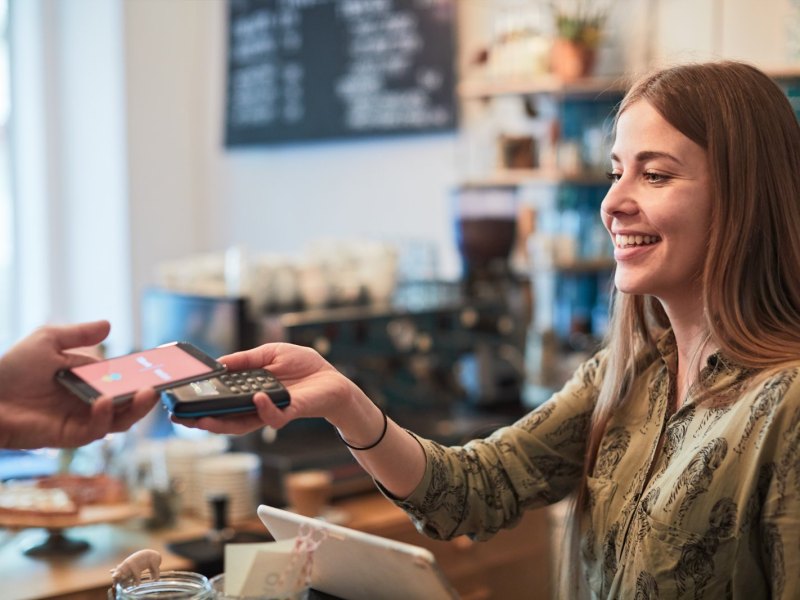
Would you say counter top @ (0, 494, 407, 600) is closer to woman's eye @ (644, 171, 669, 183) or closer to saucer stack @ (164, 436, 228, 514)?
saucer stack @ (164, 436, 228, 514)

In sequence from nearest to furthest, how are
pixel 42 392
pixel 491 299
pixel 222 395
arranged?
pixel 222 395 → pixel 42 392 → pixel 491 299

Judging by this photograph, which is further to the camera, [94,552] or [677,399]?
[94,552]

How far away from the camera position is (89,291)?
172 inches

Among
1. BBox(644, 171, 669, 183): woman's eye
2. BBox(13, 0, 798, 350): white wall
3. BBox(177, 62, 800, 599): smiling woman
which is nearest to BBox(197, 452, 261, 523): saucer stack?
BBox(177, 62, 800, 599): smiling woman

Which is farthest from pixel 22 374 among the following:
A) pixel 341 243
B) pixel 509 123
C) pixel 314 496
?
pixel 509 123

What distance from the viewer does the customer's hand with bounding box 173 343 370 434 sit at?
1198 mm

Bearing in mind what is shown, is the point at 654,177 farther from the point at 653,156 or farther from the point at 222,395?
the point at 222,395

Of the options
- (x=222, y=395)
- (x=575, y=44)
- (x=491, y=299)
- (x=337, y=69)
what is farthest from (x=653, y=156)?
(x=337, y=69)

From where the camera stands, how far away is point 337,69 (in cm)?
421

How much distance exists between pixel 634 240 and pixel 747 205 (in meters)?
0.15

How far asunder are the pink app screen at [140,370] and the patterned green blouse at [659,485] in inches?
16.7

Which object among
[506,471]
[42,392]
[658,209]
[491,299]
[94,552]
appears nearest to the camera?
[42,392]

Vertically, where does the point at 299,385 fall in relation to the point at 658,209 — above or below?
below

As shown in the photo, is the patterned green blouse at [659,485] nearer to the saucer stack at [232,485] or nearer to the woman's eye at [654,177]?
the woman's eye at [654,177]
